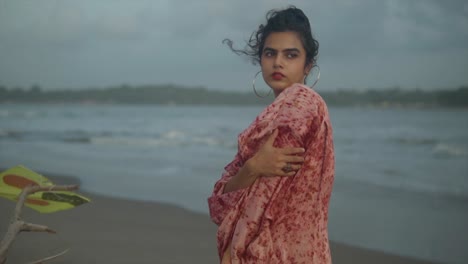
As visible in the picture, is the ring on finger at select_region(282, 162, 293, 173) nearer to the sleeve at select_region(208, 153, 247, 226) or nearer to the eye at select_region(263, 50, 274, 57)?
the sleeve at select_region(208, 153, 247, 226)

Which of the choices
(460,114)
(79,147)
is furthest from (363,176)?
(460,114)

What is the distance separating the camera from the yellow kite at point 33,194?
2.36m

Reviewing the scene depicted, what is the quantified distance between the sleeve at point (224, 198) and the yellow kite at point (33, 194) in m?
0.85

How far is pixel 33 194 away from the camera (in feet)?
7.99

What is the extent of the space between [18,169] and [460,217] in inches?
220

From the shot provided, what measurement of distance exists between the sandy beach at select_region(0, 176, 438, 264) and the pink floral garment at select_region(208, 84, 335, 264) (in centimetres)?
273

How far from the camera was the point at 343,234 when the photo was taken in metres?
5.45

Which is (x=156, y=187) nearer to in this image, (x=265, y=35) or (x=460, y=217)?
(x=460, y=217)

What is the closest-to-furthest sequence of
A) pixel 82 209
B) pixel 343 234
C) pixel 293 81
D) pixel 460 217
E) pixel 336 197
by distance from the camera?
pixel 293 81 < pixel 343 234 < pixel 82 209 < pixel 460 217 < pixel 336 197

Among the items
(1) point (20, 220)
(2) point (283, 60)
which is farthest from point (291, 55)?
(1) point (20, 220)

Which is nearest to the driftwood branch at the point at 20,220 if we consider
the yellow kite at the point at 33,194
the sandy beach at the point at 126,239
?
the yellow kite at the point at 33,194

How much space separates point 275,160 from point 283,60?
0.37 m

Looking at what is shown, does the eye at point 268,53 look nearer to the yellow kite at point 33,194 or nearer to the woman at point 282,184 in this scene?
the woman at point 282,184

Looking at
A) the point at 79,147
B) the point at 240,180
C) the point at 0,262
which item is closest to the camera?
the point at 240,180
